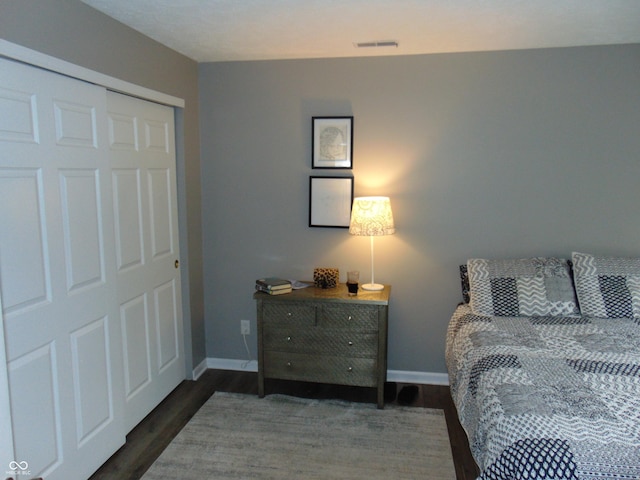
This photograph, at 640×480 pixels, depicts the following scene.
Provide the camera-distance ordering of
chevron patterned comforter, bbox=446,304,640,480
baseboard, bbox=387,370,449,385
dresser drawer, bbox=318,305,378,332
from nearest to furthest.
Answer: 1. chevron patterned comforter, bbox=446,304,640,480
2. dresser drawer, bbox=318,305,378,332
3. baseboard, bbox=387,370,449,385

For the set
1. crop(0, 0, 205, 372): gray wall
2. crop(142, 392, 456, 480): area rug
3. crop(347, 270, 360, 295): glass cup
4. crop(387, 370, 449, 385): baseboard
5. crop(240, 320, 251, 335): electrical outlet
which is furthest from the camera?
crop(240, 320, 251, 335): electrical outlet

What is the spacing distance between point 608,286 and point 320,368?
1831 mm

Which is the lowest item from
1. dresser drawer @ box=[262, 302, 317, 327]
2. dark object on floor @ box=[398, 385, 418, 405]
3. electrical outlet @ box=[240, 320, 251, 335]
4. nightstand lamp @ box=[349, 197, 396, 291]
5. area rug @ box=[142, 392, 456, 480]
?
area rug @ box=[142, 392, 456, 480]

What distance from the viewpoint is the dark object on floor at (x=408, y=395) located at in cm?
317

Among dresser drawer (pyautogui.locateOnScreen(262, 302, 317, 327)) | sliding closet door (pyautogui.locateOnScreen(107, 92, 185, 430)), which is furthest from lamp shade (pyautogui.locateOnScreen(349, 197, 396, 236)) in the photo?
sliding closet door (pyautogui.locateOnScreen(107, 92, 185, 430))

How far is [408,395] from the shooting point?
3250 millimetres

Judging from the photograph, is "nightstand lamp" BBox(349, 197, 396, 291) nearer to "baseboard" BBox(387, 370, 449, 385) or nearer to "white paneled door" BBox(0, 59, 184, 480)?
"baseboard" BBox(387, 370, 449, 385)

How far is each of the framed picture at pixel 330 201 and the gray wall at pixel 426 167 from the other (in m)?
0.07

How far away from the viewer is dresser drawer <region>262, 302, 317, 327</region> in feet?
10.2

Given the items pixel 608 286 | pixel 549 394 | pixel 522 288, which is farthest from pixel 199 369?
pixel 608 286

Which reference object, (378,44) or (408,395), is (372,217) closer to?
(378,44)

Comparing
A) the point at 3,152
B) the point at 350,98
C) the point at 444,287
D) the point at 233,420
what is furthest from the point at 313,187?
the point at 3,152

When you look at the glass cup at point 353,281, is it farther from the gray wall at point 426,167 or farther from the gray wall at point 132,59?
the gray wall at point 132,59

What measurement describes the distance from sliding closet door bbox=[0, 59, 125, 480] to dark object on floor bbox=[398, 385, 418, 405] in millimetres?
1751
